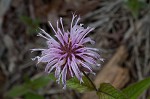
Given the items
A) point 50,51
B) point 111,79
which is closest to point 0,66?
point 111,79

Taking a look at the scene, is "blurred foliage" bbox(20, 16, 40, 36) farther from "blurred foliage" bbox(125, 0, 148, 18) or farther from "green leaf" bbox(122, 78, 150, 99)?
"green leaf" bbox(122, 78, 150, 99)

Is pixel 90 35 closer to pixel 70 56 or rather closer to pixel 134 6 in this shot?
pixel 134 6

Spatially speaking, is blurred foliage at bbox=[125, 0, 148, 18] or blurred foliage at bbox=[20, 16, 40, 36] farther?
blurred foliage at bbox=[20, 16, 40, 36]

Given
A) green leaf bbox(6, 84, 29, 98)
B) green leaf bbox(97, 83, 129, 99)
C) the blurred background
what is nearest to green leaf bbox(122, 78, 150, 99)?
green leaf bbox(97, 83, 129, 99)

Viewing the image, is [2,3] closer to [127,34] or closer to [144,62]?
[127,34]

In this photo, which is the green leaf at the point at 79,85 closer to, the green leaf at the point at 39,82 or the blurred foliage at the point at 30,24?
the green leaf at the point at 39,82

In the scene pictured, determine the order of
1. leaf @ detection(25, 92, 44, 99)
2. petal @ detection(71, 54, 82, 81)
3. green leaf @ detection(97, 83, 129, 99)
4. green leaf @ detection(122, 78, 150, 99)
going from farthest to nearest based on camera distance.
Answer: leaf @ detection(25, 92, 44, 99) → green leaf @ detection(122, 78, 150, 99) → green leaf @ detection(97, 83, 129, 99) → petal @ detection(71, 54, 82, 81)

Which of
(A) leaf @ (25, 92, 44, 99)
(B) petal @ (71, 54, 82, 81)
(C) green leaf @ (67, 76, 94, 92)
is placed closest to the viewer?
(B) petal @ (71, 54, 82, 81)
